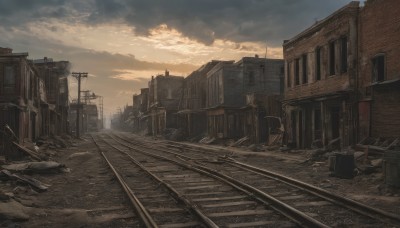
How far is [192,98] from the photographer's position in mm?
49625

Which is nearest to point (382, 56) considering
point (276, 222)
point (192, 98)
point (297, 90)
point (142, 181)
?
point (297, 90)

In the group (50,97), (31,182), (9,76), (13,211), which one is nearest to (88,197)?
(31,182)

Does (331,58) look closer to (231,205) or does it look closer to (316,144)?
(316,144)

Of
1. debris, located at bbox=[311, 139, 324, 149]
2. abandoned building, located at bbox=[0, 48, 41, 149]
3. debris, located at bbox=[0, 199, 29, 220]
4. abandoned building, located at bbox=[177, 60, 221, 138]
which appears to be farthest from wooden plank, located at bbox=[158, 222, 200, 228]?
abandoned building, located at bbox=[177, 60, 221, 138]

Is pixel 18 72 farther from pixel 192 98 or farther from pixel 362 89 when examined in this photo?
pixel 192 98

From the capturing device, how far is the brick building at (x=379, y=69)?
16.4m

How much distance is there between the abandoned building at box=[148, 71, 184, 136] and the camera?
5587 centimetres

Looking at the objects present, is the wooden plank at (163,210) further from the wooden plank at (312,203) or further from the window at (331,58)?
the window at (331,58)

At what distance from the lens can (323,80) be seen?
73.9 ft

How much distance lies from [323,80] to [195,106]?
26679 millimetres

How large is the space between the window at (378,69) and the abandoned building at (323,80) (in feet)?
4.42

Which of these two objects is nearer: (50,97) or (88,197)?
(88,197)

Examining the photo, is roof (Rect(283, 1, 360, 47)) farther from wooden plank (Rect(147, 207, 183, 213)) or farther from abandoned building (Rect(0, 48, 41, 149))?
abandoned building (Rect(0, 48, 41, 149))

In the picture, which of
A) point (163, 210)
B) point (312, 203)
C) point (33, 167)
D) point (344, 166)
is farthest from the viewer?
point (33, 167)
